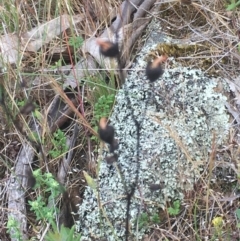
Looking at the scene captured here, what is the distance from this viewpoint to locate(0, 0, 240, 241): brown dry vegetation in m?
1.92

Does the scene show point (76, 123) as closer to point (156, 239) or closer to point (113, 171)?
point (113, 171)

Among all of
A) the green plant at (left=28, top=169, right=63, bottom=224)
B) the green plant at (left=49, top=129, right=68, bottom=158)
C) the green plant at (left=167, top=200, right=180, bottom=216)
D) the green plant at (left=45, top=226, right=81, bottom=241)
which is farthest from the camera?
the green plant at (left=49, top=129, right=68, bottom=158)

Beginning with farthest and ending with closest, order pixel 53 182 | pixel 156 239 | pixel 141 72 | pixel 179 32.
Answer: pixel 179 32, pixel 141 72, pixel 156 239, pixel 53 182

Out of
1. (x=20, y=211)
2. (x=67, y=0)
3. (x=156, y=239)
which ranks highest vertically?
(x=67, y=0)

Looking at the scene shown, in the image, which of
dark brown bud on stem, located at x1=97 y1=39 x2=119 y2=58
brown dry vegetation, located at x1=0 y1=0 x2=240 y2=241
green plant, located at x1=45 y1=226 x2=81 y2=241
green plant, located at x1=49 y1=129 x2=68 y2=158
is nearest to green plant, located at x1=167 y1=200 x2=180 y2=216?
brown dry vegetation, located at x1=0 y1=0 x2=240 y2=241

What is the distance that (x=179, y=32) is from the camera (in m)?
2.35

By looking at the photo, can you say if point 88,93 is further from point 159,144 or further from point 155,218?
point 155,218

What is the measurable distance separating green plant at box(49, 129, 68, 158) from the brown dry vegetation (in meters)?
0.04

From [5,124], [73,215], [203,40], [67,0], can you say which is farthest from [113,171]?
[67,0]

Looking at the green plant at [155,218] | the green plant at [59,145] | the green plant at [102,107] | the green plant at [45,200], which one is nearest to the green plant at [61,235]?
the green plant at [45,200]

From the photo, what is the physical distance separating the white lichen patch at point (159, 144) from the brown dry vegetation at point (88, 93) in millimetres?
55

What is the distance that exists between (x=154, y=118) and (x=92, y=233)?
0.48 metres

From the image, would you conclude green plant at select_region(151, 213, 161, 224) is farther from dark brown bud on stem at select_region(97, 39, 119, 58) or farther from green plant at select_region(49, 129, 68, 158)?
dark brown bud on stem at select_region(97, 39, 119, 58)

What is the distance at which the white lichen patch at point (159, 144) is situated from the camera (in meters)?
1.95
